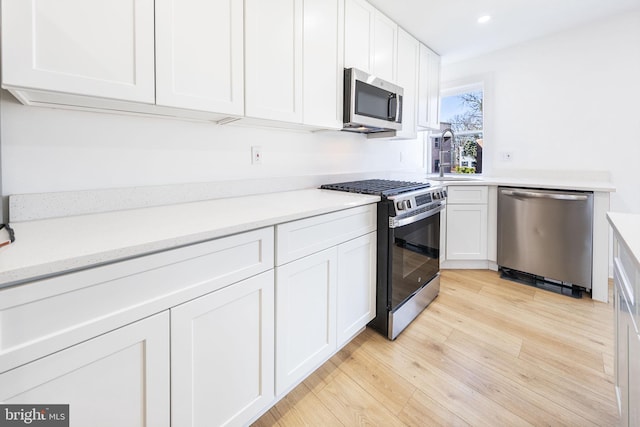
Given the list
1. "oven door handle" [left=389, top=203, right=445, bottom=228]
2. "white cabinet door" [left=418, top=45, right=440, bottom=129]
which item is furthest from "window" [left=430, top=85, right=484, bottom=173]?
"oven door handle" [left=389, top=203, right=445, bottom=228]

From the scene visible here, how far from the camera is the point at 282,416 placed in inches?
52.1

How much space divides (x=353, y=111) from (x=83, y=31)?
4.67ft

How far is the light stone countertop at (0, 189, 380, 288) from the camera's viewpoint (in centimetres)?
66

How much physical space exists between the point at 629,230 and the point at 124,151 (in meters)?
1.97

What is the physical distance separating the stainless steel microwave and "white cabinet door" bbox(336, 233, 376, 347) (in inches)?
33.0

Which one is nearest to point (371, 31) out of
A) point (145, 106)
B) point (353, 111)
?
point (353, 111)

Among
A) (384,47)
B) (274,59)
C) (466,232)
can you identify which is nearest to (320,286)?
(274,59)

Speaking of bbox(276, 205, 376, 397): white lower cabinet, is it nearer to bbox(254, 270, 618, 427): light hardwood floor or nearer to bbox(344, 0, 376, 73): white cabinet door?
bbox(254, 270, 618, 427): light hardwood floor

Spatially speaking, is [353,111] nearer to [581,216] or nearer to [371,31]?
[371,31]

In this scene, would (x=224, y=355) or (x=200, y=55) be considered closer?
(x=224, y=355)

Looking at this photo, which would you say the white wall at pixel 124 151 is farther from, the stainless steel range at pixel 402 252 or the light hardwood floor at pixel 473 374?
the light hardwood floor at pixel 473 374

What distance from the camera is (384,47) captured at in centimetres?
236

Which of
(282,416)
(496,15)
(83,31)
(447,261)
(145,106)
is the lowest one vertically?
(282,416)

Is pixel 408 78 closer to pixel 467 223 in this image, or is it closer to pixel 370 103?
pixel 370 103
